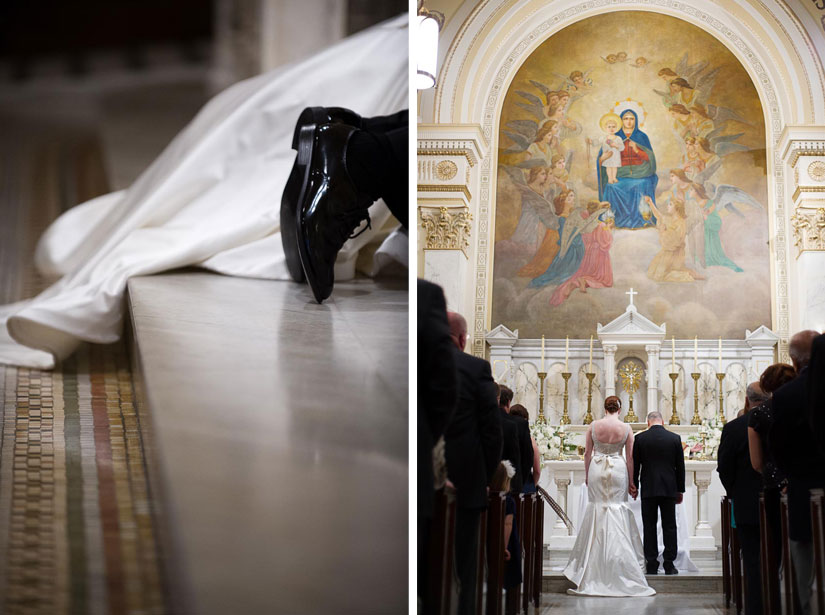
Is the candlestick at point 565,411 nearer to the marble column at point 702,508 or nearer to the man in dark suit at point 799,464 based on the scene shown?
the marble column at point 702,508

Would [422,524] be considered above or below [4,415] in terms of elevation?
below

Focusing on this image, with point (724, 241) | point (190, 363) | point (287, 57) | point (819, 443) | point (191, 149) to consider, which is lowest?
point (819, 443)

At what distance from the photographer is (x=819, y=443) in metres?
2.72

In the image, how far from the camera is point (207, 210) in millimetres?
3529

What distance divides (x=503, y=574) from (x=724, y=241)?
5.53ft

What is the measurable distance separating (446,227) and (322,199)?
0.97 metres

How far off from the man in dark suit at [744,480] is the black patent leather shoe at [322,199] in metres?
1.71

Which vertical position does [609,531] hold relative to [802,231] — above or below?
below

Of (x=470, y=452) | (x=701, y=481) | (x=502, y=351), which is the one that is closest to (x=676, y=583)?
(x=701, y=481)

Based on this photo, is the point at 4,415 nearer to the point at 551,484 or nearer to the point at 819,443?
the point at 551,484

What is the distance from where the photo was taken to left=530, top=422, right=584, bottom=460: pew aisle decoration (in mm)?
3508

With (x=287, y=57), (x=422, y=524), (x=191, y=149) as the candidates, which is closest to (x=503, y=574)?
(x=422, y=524)

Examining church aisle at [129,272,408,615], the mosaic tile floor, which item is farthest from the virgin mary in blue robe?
the mosaic tile floor

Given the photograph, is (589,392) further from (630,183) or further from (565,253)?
(630,183)
